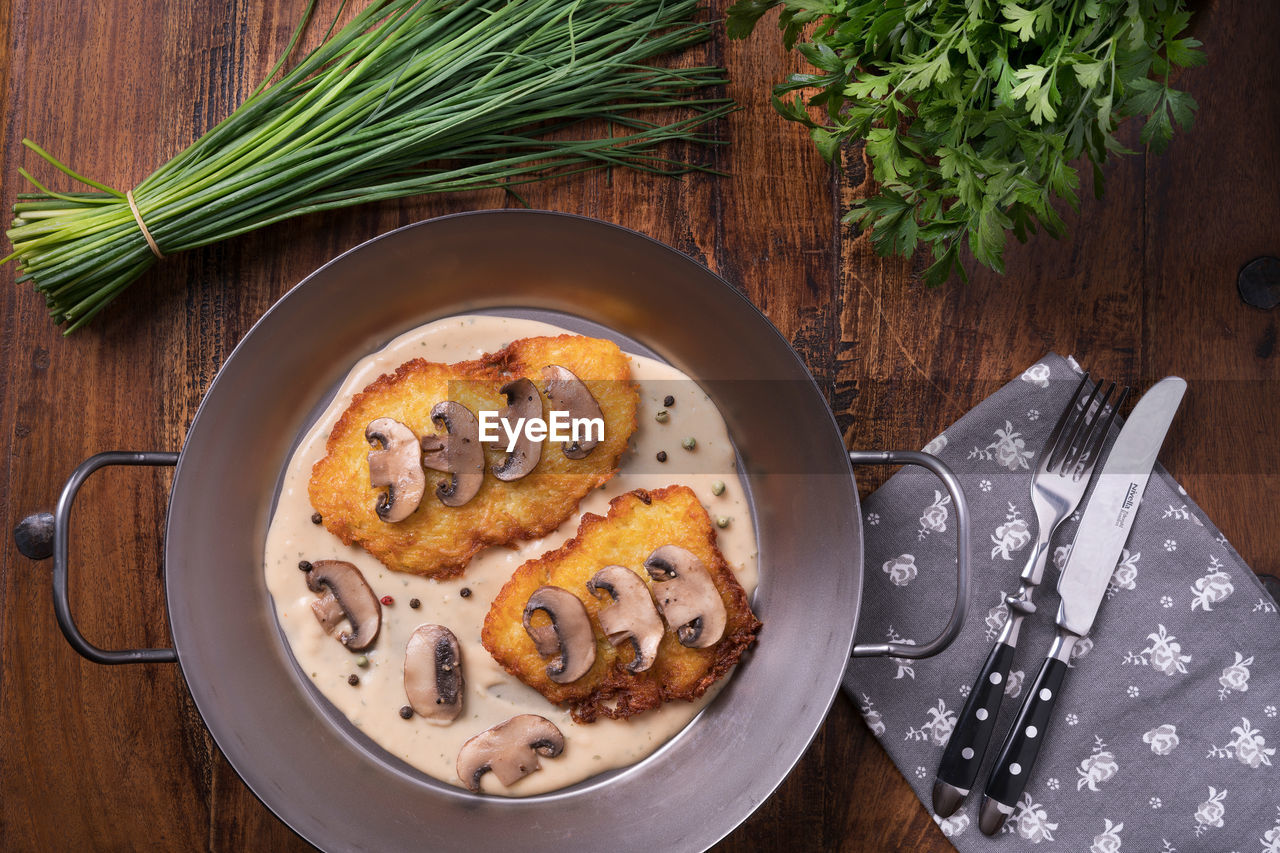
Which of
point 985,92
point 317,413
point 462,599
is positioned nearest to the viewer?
point 985,92

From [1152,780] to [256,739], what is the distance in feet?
8.47

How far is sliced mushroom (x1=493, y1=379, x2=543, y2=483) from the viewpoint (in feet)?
7.64

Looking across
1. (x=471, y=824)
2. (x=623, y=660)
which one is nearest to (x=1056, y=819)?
(x=623, y=660)

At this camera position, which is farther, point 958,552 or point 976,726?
point 976,726

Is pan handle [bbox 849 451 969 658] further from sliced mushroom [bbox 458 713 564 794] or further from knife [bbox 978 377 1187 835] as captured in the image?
sliced mushroom [bbox 458 713 564 794]

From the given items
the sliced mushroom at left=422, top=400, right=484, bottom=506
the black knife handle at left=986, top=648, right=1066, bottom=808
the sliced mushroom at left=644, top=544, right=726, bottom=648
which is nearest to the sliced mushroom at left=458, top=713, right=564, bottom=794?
the sliced mushroom at left=644, top=544, right=726, bottom=648

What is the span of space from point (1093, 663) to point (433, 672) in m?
1.92

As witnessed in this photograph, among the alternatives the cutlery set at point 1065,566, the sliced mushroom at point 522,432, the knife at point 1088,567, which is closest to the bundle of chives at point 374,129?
the sliced mushroom at point 522,432

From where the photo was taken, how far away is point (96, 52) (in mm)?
2451

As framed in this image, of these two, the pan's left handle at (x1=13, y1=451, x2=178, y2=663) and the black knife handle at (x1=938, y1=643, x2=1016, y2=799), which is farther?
the black knife handle at (x1=938, y1=643, x2=1016, y2=799)

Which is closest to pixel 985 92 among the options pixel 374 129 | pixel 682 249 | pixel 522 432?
pixel 682 249

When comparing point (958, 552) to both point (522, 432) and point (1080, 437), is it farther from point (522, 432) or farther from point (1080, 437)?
point (522, 432)

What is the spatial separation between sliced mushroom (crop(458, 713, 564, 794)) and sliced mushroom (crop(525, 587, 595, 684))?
0.67 feet

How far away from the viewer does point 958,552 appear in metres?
2.18
